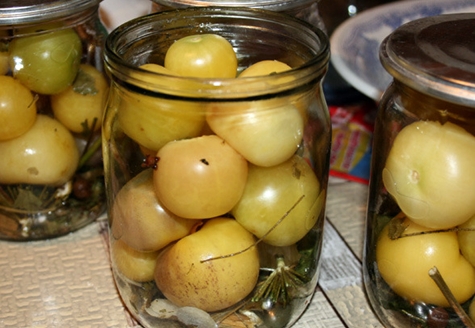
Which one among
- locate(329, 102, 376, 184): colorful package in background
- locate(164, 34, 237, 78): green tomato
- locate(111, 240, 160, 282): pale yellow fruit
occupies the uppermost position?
locate(164, 34, 237, 78): green tomato

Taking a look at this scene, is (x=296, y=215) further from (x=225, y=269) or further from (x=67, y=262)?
(x=67, y=262)

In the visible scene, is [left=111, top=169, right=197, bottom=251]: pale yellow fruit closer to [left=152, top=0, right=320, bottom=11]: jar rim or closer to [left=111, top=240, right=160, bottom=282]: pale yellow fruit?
[left=111, top=240, right=160, bottom=282]: pale yellow fruit

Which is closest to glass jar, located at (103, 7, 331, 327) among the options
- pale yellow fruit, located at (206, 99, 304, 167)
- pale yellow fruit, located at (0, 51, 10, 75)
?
pale yellow fruit, located at (206, 99, 304, 167)

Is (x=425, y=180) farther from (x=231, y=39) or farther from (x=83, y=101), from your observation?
(x=83, y=101)

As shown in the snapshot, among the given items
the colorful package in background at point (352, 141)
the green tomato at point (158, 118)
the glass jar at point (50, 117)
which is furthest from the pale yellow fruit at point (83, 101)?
the colorful package in background at point (352, 141)

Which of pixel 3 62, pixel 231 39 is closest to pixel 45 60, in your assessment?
pixel 3 62

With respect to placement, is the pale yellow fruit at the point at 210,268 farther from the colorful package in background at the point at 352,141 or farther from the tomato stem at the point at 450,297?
the colorful package in background at the point at 352,141
